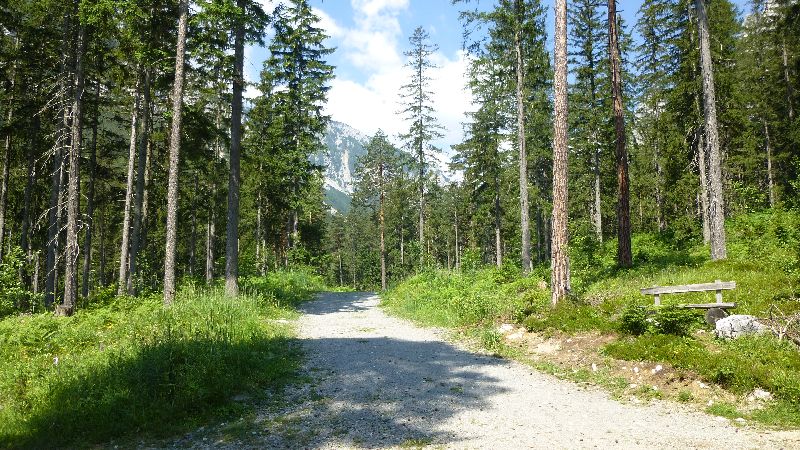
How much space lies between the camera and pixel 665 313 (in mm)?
8305

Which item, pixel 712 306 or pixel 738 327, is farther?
pixel 712 306

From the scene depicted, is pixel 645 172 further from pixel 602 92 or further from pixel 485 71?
pixel 485 71

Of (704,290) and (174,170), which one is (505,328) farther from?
(174,170)

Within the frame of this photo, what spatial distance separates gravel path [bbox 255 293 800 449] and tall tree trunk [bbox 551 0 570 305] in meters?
3.17

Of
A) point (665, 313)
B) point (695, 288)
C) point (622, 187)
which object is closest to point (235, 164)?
point (665, 313)

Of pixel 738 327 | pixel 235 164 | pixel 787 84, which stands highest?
pixel 787 84

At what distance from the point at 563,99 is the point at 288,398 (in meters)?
10.0

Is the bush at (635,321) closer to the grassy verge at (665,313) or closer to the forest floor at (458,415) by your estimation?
the grassy verge at (665,313)

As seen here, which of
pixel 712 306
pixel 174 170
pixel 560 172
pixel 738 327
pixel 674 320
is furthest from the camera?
pixel 174 170

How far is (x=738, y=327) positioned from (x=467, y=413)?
5582 millimetres

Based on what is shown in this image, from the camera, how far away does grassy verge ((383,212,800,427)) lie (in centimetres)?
645

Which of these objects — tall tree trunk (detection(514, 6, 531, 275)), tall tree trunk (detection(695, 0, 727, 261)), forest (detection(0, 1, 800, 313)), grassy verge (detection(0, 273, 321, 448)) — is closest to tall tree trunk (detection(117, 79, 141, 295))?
forest (detection(0, 1, 800, 313))

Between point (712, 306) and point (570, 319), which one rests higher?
point (712, 306)

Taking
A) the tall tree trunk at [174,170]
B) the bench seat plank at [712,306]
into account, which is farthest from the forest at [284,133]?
the bench seat plank at [712,306]
